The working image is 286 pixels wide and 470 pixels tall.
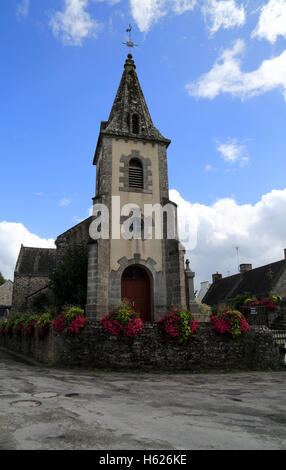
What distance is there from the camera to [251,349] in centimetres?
1116

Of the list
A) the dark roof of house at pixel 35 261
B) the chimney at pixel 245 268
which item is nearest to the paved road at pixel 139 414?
the dark roof of house at pixel 35 261

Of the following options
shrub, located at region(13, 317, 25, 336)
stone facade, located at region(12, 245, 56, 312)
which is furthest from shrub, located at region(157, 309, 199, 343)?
stone facade, located at region(12, 245, 56, 312)

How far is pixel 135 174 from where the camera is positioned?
14828mm

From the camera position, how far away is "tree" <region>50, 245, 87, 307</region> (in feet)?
45.0

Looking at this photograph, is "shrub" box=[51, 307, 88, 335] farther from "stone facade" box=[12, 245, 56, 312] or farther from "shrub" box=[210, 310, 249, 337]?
"stone facade" box=[12, 245, 56, 312]

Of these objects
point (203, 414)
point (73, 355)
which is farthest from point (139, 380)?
point (203, 414)

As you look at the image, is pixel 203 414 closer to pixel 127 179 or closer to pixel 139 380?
pixel 139 380

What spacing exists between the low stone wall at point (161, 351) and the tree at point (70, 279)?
261cm

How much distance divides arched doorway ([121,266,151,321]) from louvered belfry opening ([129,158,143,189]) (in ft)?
13.0

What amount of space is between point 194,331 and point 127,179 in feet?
24.6

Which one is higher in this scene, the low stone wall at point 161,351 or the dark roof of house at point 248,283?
the dark roof of house at point 248,283

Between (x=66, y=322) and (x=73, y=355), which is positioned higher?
(x=66, y=322)

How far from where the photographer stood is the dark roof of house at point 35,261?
30.2 m

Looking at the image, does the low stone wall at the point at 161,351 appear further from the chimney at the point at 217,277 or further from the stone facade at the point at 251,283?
the chimney at the point at 217,277
